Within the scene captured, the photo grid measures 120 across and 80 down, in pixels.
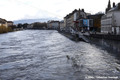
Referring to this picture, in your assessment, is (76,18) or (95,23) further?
(76,18)

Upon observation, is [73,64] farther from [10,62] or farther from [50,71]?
[10,62]

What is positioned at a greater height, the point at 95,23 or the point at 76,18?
the point at 76,18

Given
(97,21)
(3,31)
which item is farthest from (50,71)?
(3,31)

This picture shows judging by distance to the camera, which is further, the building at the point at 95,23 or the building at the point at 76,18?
the building at the point at 76,18

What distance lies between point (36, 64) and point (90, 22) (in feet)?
261

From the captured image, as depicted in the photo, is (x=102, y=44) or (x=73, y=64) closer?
(x=73, y=64)

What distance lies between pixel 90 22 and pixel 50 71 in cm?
8237

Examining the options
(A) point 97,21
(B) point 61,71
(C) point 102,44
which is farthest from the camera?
(A) point 97,21

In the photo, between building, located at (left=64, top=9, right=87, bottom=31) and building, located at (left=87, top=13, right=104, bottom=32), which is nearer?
building, located at (left=87, top=13, right=104, bottom=32)

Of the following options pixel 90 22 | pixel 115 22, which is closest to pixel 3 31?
pixel 90 22

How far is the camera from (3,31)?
418ft

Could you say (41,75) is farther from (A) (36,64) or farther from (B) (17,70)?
(A) (36,64)

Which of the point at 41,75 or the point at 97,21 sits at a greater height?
the point at 97,21

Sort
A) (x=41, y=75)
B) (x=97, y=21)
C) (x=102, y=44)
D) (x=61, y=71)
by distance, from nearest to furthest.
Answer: (x=41, y=75), (x=61, y=71), (x=102, y=44), (x=97, y=21)
